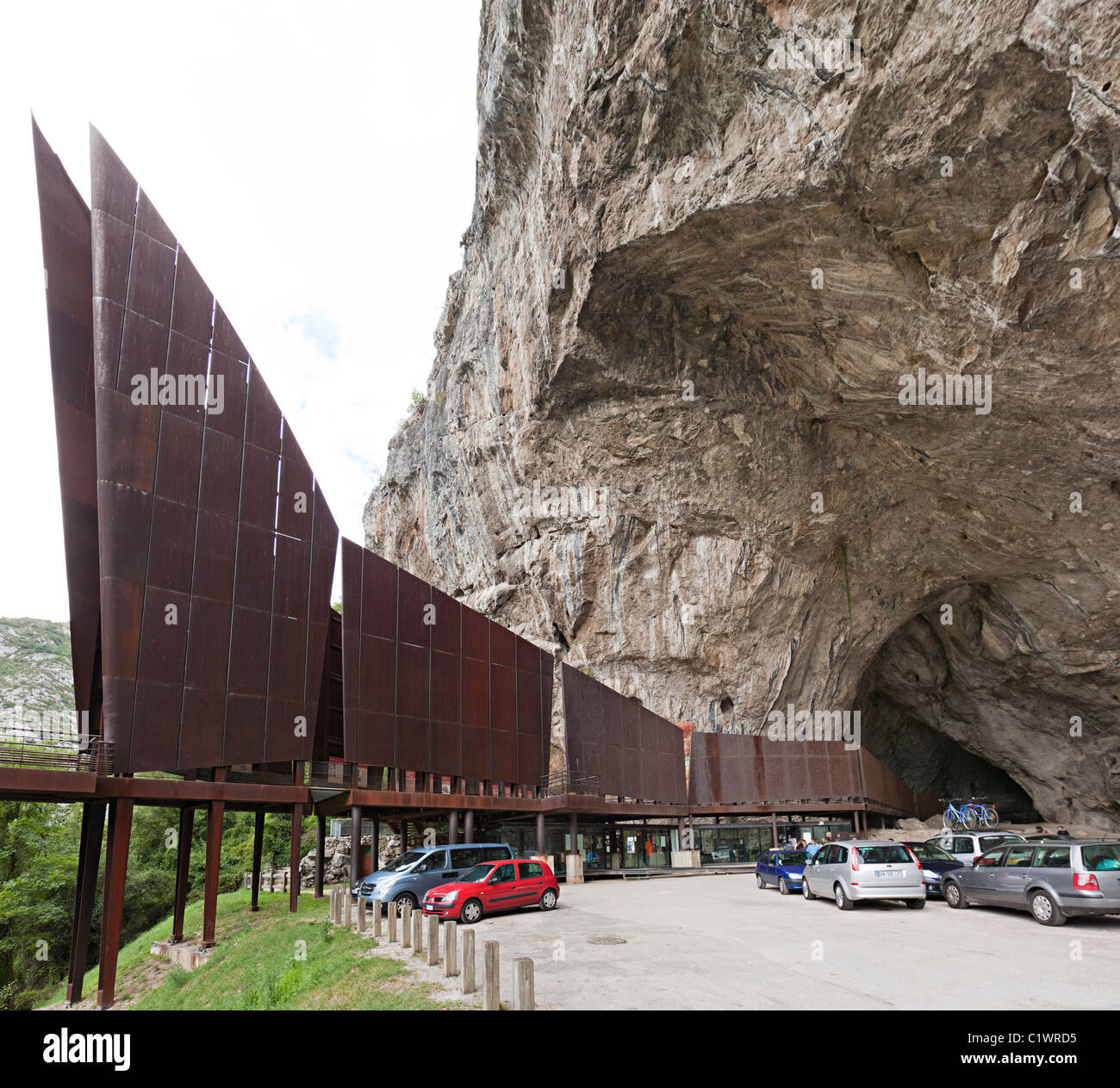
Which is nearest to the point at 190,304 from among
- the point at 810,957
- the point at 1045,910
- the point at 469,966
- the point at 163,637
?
the point at 163,637

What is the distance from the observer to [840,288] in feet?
75.6

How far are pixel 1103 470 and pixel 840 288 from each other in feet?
40.2

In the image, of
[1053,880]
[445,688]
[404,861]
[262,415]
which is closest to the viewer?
[1053,880]

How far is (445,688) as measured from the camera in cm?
2419

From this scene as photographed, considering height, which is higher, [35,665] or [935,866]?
[35,665]

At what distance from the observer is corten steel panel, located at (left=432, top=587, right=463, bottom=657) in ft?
79.8

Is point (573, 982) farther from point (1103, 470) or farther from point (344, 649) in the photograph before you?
point (1103, 470)

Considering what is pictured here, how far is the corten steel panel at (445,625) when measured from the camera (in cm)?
2432

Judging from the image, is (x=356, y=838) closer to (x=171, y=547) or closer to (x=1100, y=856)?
(x=171, y=547)

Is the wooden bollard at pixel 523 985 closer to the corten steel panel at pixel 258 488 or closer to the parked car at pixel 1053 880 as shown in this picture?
the parked car at pixel 1053 880

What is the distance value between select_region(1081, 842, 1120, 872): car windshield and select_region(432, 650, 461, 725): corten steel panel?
16572mm

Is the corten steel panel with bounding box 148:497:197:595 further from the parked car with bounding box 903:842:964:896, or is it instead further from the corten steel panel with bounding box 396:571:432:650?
the parked car with bounding box 903:842:964:896

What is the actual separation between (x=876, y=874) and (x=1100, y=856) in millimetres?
3855

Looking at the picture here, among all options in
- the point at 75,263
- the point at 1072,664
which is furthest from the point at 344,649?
the point at 1072,664
